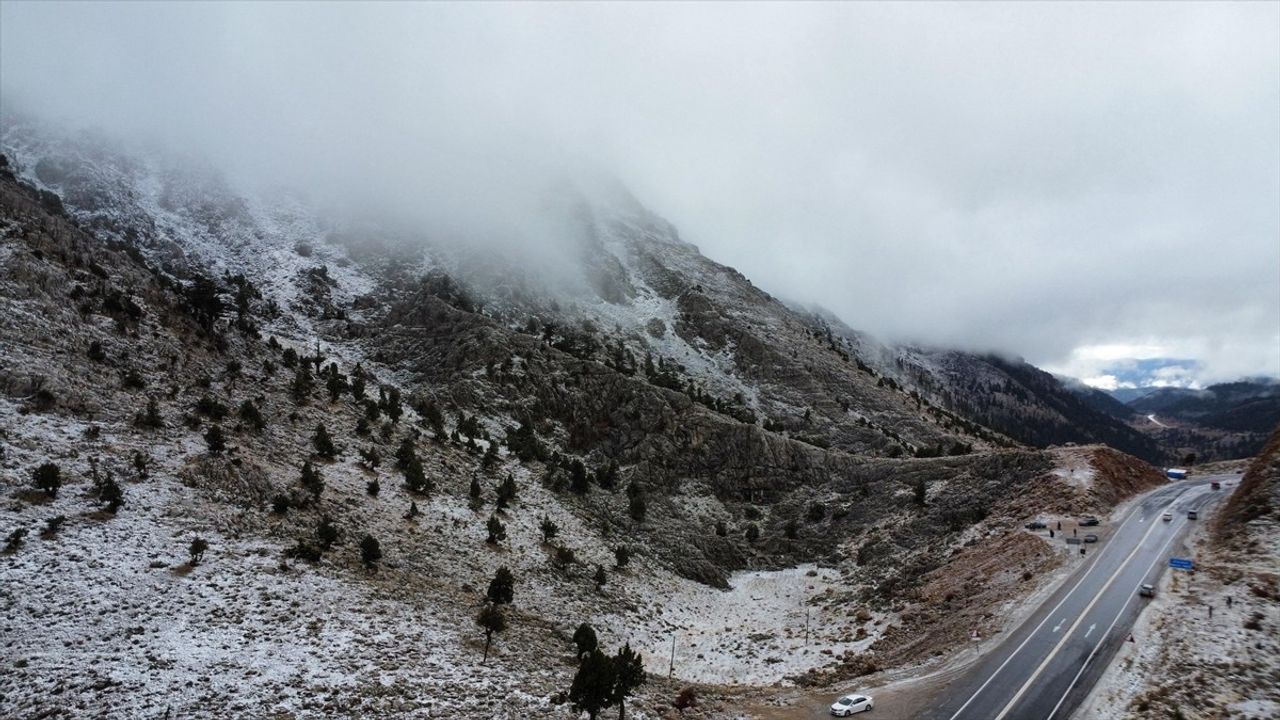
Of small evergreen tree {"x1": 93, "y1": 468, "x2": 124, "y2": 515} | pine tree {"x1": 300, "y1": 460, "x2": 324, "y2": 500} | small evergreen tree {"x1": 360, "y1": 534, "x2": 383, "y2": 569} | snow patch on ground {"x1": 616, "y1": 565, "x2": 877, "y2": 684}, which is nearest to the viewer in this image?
small evergreen tree {"x1": 93, "y1": 468, "x2": 124, "y2": 515}

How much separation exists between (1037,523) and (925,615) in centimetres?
1363

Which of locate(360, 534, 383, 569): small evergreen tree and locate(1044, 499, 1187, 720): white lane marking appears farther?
locate(360, 534, 383, 569): small evergreen tree

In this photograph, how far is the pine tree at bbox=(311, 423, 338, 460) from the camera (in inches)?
1633

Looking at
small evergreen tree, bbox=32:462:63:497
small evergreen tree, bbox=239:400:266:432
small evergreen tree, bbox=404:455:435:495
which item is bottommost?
small evergreen tree, bbox=404:455:435:495

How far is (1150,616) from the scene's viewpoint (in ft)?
95.1

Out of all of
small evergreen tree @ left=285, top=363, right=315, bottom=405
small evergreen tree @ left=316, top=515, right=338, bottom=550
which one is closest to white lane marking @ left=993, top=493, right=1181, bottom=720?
small evergreen tree @ left=316, top=515, right=338, bottom=550

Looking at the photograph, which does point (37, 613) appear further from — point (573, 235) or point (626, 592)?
point (573, 235)

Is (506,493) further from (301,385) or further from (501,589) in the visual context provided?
(301,385)

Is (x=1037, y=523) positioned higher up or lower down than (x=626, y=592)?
higher up

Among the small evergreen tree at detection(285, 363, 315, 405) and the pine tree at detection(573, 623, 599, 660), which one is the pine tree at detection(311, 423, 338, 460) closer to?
the small evergreen tree at detection(285, 363, 315, 405)

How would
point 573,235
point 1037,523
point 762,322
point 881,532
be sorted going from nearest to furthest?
point 1037,523 → point 881,532 → point 762,322 → point 573,235

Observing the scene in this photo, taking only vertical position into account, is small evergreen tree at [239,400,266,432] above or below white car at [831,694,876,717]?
above

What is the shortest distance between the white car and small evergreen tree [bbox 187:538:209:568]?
31030 millimetres

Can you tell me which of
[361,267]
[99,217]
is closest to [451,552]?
[361,267]
